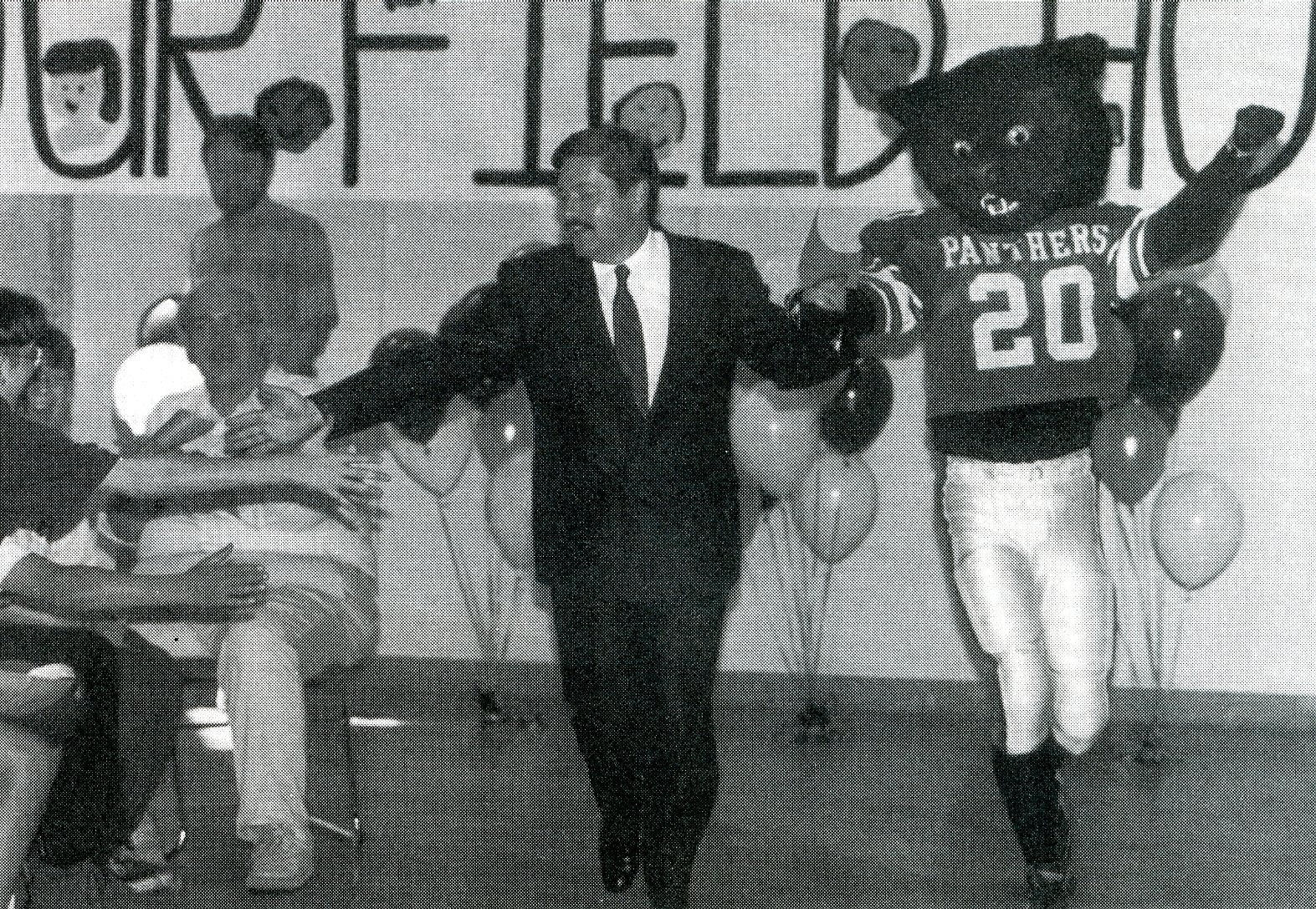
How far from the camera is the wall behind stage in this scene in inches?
227

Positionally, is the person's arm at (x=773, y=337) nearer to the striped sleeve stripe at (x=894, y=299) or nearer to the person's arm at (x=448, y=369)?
the striped sleeve stripe at (x=894, y=299)

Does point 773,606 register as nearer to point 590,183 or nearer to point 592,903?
point 592,903

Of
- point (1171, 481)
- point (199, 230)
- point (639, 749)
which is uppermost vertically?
point (199, 230)

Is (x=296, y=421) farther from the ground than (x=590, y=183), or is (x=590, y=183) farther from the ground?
(x=590, y=183)

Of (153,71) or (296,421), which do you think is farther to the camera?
(153,71)

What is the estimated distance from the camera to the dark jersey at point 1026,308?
4016 mm

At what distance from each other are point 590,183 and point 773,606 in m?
2.45

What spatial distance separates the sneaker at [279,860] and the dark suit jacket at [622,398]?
2.75 ft

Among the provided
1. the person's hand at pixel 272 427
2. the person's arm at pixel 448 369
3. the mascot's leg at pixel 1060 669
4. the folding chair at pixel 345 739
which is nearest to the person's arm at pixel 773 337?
the person's arm at pixel 448 369

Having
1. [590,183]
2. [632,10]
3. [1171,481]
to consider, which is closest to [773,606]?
[1171,481]

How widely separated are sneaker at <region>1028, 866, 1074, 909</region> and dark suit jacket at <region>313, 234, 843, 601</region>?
97cm

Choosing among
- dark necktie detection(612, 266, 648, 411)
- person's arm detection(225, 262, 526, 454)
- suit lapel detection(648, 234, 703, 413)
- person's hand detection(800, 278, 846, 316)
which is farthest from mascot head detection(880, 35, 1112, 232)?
person's arm detection(225, 262, 526, 454)

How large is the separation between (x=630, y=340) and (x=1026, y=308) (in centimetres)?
90

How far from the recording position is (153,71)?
6.06 meters
